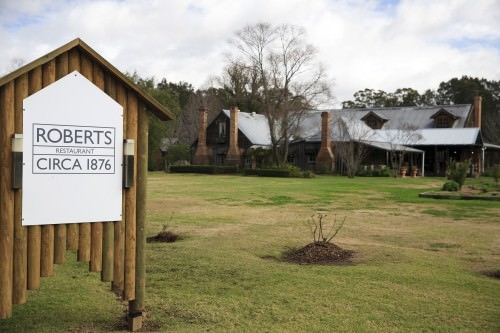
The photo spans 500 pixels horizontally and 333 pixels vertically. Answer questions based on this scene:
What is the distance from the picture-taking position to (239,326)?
202 inches

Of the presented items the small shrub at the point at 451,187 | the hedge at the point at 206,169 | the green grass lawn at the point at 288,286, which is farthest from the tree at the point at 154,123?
the green grass lawn at the point at 288,286

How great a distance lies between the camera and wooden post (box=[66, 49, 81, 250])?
4676 mm

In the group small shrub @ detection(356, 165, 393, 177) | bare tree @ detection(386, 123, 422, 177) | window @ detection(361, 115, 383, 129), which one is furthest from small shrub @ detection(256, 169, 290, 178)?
window @ detection(361, 115, 383, 129)

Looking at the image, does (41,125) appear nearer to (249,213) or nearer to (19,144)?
(19,144)

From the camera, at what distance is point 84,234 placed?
475 cm

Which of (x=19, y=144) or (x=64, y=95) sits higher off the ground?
(x=64, y=95)

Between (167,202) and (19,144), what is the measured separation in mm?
13245

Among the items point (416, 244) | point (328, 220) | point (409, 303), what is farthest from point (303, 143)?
point (409, 303)

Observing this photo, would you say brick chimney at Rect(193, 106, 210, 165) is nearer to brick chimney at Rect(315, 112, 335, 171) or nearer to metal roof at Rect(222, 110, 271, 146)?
metal roof at Rect(222, 110, 271, 146)

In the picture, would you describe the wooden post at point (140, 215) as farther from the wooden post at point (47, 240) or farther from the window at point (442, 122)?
the window at point (442, 122)

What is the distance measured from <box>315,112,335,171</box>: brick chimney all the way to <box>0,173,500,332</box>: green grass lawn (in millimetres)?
33471

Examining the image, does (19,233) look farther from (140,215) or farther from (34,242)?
(140,215)

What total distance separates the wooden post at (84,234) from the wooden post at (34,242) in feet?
1.21

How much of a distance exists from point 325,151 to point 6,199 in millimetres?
43003
